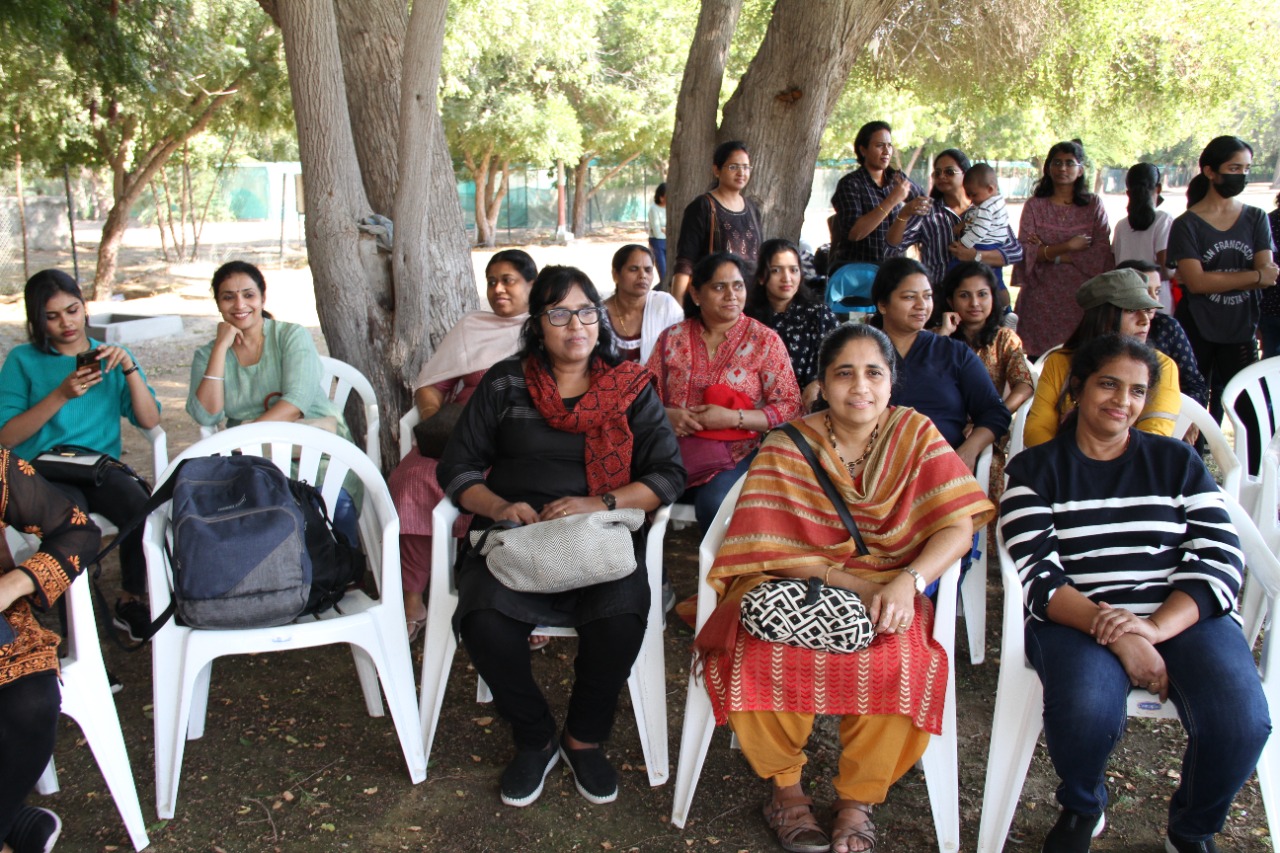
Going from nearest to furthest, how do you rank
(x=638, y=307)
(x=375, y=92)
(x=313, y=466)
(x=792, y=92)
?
(x=313, y=466) < (x=638, y=307) < (x=375, y=92) < (x=792, y=92)

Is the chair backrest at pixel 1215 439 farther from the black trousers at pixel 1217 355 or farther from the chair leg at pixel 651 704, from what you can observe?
the chair leg at pixel 651 704

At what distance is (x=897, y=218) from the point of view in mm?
5121

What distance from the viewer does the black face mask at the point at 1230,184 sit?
452 cm

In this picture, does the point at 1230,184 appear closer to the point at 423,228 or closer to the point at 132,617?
the point at 423,228

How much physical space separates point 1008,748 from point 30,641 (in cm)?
242

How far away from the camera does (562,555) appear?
2682 millimetres

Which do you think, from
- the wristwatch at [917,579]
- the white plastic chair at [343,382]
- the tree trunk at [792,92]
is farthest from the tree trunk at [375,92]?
the wristwatch at [917,579]

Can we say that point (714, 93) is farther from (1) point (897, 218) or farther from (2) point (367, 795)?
(2) point (367, 795)

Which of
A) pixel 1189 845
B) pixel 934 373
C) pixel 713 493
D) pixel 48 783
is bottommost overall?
pixel 48 783

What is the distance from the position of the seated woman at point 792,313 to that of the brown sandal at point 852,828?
6.23 feet

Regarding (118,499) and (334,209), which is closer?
(118,499)

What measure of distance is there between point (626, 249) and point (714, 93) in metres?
2.34

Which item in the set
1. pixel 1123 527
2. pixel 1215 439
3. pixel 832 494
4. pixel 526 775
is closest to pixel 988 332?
pixel 1215 439

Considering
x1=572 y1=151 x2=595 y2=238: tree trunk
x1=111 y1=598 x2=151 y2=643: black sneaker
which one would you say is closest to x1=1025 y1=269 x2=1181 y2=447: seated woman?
x1=111 y1=598 x2=151 y2=643: black sneaker
